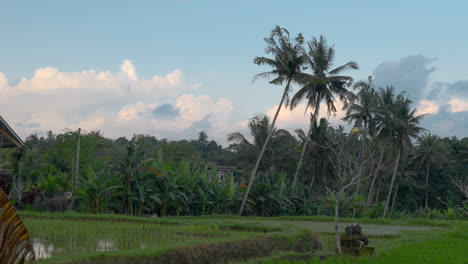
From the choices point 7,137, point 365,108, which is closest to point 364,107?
point 365,108

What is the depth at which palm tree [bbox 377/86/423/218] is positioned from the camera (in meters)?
33.0

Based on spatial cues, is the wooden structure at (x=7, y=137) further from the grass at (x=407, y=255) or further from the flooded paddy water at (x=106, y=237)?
the grass at (x=407, y=255)

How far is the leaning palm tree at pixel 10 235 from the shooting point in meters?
5.27

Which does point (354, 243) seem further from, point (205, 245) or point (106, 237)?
point (106, 237)

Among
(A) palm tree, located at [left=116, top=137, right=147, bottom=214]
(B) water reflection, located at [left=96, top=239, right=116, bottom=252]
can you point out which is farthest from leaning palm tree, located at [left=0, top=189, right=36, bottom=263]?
(A) palm tree, located at [left=116, top=137, right=147, bottom=214]

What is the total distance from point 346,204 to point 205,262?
51.3 ft

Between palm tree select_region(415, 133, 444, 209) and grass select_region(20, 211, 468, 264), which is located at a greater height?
palm tree select_region(415, 133, 444, 209)

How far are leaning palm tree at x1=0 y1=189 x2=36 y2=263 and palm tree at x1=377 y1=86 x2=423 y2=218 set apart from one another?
30145mm

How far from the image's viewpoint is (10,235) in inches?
211

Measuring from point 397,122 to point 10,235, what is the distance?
30367 mm

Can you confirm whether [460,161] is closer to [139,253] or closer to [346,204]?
[346,204]

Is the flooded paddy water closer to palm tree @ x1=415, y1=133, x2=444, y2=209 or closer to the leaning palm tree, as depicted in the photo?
the leaning palm tree

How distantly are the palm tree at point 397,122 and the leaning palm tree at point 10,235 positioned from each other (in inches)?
1187

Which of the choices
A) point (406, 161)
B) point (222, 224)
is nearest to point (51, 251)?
point (222, 224)
